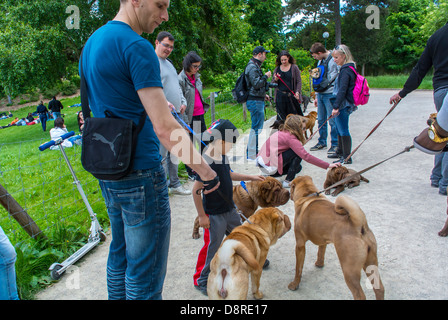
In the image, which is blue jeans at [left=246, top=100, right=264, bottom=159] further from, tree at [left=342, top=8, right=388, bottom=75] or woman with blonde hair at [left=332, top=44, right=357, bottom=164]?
tree at [left=342, top=8, right=388, bottom=75]

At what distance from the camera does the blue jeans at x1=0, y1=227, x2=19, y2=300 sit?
2.22 meters

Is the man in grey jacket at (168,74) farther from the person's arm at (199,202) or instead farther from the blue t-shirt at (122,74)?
the blue t-shirt at (122,74)

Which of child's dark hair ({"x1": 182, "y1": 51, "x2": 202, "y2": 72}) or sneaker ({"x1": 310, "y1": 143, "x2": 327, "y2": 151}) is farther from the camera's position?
sneaker ({"x1": 310, "y1": 143, "x2": 327, "y2": 151})

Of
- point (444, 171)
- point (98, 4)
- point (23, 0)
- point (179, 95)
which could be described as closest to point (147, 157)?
point (179, 95)

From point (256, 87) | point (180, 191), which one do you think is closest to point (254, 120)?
point (256, 87)

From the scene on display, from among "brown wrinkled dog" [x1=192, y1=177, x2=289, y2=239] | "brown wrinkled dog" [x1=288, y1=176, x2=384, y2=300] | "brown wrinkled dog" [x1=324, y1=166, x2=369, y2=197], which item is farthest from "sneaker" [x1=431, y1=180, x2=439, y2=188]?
"brown wrinkled dog" [x1=288, y1=176, x2=384, y2=300]

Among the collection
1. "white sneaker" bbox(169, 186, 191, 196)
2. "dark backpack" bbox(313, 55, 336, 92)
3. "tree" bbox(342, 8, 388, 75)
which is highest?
"tree" bbox(342, 8, 388, 75)

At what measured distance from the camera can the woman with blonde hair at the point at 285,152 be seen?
17.4 feet

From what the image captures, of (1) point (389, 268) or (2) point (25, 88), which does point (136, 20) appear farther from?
(2) point (25, 88)

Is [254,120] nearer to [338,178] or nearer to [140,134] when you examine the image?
[338,178]

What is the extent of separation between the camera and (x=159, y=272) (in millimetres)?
2012

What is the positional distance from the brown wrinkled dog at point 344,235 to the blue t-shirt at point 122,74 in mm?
1587

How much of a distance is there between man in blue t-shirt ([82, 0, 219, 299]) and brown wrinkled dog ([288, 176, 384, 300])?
115 centimetres

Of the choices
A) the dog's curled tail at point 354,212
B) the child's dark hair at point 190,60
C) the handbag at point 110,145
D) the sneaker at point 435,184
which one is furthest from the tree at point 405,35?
the handbag at point 110,145
